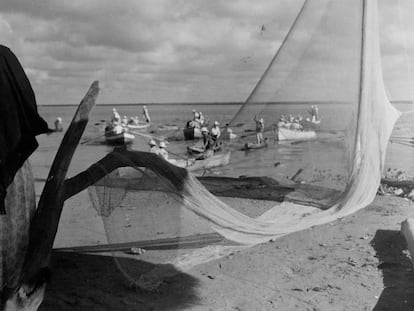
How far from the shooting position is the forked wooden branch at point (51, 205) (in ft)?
11.6

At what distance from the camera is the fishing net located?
14.2 feet

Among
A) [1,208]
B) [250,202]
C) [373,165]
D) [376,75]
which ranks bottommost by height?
[250,202]

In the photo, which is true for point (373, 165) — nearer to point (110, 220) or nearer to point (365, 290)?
point (365, 290)

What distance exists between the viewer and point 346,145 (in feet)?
23.2

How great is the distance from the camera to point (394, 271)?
4.86 metres

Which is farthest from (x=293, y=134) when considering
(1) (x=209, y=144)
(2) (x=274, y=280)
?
(1) (x=209, y=144)

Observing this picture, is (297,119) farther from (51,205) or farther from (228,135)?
(51,205)

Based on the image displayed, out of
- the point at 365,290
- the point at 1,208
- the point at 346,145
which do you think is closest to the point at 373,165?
the point at 346,145

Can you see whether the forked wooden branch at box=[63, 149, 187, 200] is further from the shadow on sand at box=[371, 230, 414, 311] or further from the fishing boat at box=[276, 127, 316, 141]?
the fishing boat at box=[276, 127, 316, 141]

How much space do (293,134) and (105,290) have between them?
4319 millimetres

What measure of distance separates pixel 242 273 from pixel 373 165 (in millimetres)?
3196

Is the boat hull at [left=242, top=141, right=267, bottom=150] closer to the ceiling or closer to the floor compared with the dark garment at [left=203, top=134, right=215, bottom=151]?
closer to the ceiling

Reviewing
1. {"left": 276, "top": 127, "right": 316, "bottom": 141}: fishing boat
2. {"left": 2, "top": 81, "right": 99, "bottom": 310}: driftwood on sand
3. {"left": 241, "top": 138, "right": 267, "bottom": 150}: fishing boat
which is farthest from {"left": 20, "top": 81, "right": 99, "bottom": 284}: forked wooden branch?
{"left": 276, "top": 127, "right": 316, "bottom": 141}: fishing boat

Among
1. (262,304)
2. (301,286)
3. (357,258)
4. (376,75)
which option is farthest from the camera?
(376,75)
